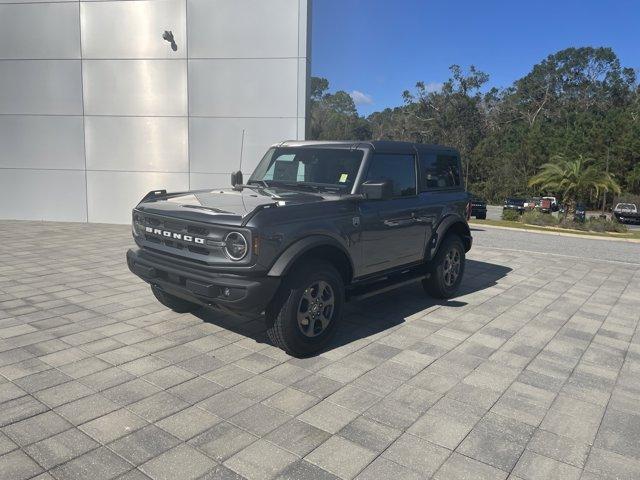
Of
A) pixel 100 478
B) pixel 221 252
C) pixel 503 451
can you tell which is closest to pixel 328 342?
pixel 221 252

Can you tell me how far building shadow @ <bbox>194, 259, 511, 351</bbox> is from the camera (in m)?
5.14

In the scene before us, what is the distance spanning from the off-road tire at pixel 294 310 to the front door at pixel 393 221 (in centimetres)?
74

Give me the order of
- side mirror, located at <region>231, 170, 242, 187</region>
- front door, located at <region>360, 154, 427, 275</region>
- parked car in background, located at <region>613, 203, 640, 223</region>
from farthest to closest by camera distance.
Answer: parked car in background, located at <region>613, 203, 640, 223</region> < side mirror, located at <region>231, 170, 242, 187</region> < front door, located at <region>360, 154, 427, 275</region>

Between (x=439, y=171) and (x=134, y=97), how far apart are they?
31.2 feet

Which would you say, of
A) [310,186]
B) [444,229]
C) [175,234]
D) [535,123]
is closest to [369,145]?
[310,186]

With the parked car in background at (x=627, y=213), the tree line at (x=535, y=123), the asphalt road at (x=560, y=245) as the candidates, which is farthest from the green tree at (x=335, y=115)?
the asphalt road at (x=560, y=245)

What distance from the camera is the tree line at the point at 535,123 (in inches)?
1855

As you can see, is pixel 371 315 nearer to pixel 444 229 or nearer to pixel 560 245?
pixel 444 229

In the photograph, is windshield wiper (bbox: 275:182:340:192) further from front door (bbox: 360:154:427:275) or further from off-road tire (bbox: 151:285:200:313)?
off-road tire (bbox: 151:285:200:313)

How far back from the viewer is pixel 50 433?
3123mm

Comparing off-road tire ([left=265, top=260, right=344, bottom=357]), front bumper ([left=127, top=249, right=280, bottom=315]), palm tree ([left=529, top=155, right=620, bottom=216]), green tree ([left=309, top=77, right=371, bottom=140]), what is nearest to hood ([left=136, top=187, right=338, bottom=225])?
front bumper ([left=127, top=249, right=280, bottom=315])

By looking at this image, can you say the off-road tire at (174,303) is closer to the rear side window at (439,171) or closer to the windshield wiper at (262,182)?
the windshield wiper at (262,182)

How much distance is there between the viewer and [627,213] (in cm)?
3212

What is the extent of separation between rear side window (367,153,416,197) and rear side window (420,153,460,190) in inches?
9.9
